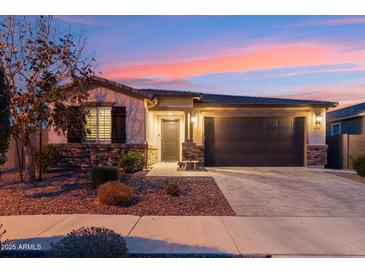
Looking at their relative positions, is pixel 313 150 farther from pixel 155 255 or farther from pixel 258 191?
pixel 155 255

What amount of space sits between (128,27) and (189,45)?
2.50 meters

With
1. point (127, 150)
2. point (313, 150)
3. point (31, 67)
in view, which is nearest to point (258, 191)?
point (127, 150)

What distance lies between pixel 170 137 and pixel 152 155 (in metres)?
2.15

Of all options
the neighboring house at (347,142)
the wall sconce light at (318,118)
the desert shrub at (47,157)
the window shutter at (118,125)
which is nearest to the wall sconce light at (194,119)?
the window shutter at (118,125)

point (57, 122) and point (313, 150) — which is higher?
point (57, 122)

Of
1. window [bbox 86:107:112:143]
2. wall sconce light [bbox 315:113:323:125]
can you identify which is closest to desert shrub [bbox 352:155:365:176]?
wall sconce light [bbox 315:113:323:125]

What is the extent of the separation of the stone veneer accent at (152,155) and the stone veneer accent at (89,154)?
1.19 metres

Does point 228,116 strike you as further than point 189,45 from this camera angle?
Yes

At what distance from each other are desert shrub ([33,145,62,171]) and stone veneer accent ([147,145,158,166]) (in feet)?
12.3

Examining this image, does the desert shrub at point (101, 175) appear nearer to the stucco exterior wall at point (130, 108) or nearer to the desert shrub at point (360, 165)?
the stucco exterior wall at point (130, 108)

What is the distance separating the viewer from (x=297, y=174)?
41.1 feet

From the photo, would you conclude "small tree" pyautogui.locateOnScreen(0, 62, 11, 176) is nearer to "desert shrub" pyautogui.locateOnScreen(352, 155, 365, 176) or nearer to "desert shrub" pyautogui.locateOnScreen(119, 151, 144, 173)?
"desert shrub" pyautogui.locateOnScreen(119, 151, 144, 173)

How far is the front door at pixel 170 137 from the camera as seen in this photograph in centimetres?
1627

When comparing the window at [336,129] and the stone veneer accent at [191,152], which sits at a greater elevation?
the window at [336,129]
